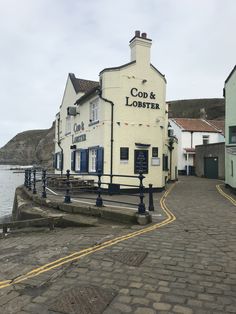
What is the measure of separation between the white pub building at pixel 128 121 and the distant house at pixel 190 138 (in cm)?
2329

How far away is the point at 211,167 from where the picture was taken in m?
35.9

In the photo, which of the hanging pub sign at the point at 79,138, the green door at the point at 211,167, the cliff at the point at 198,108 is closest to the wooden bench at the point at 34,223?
the hanging pub sign at the point at 79,138

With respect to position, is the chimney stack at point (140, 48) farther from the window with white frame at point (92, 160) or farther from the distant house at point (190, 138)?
the distant house at point (190, 138)

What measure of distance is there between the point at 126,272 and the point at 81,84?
20298 millimetres

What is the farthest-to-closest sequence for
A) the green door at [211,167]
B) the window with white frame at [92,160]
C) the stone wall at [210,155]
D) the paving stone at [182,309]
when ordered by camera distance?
the green door at [211,167] < the stone wall at [210,155] < the window with white frame at [92,160] < the paving stone at [182,309]

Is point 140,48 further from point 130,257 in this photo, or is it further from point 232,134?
point 130,257

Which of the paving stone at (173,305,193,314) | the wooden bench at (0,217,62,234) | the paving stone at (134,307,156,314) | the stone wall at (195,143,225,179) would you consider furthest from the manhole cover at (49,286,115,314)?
the stone wall at (195,143,225,179)

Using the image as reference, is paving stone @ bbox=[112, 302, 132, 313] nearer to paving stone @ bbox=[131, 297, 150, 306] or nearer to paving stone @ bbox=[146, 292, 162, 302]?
paving stone @ bbox=[131, 297, 150, 306]

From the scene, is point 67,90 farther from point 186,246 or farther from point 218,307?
point 218,307

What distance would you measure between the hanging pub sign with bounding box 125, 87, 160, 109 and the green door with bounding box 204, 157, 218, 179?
18388 mm

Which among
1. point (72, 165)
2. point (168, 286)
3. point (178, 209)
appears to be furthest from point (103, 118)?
point (168, 286)

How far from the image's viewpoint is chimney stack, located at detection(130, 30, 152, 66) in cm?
1850

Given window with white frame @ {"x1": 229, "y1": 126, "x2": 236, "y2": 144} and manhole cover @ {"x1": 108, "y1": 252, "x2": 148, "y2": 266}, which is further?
window with white frame @ {"x1": 229, "y1": 126, "x2": 236, "y2": 144}

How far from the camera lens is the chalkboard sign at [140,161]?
18.1m
